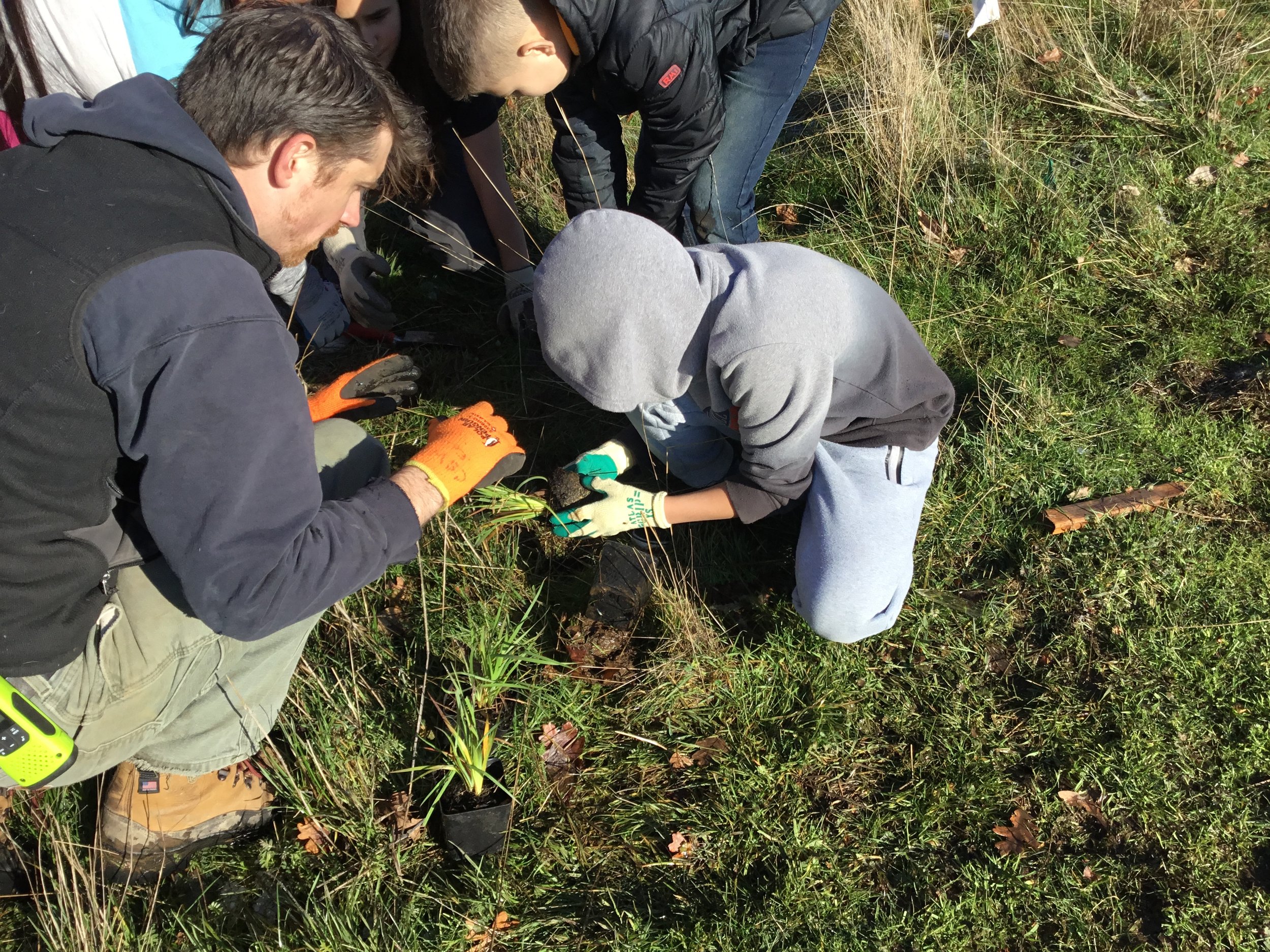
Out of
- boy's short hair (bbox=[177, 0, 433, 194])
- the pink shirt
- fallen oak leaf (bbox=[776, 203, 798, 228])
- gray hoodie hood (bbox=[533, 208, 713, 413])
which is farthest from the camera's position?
fallen oak leaf (bbox=[776, 203, 798, 228])

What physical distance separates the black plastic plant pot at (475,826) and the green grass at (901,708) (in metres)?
0.06

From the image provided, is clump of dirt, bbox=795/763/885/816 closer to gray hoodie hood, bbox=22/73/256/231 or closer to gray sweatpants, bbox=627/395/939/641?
gray sweatpants, bbox=627/395/939/641

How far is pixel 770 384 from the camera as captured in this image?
236cm

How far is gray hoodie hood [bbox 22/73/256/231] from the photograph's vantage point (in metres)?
1.71

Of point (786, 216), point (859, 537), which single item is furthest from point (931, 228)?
point (859, 537)

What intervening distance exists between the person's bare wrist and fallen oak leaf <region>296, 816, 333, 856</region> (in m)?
0.92

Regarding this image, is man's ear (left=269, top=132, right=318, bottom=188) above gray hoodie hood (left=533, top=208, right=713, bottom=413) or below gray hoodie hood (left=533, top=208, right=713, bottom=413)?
above

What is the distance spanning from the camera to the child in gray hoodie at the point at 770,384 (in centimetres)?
231

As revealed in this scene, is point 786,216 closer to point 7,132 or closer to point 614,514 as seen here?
point 614,514

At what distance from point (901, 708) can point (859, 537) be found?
56 cm

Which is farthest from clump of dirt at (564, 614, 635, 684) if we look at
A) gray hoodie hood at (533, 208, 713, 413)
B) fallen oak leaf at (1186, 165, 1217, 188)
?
fallen oak leaf at (1186, 165, 1217, 188)

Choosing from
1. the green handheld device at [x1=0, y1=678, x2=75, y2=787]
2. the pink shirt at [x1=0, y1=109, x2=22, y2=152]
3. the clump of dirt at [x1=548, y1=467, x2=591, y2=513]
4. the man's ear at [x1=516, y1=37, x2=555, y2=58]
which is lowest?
the clump of dirt at [x1=548, y1=467, x2=591, y2=513]

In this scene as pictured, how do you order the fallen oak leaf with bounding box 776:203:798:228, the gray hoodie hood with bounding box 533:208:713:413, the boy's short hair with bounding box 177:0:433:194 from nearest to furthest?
the boy's short hair with bounding box 177:0:433:194
the gray hoodie hood with bounding box 533:208:713:413
the fallen oak leaf with bounding box 776:203:798:228

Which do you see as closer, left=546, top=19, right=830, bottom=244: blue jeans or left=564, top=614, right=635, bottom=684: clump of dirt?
left=564, top=614, right=635, bottom=684: clump of dirt
